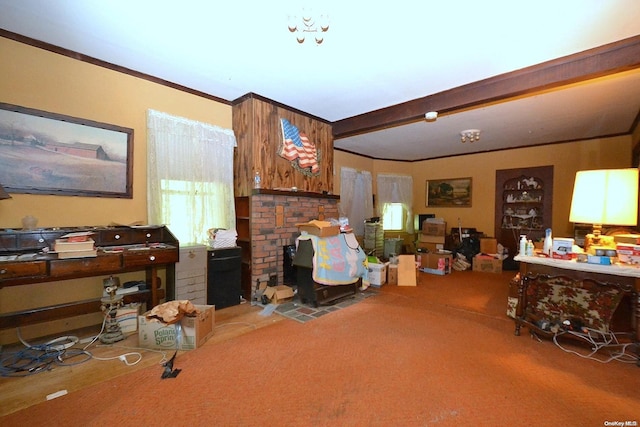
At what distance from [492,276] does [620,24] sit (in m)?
4.19

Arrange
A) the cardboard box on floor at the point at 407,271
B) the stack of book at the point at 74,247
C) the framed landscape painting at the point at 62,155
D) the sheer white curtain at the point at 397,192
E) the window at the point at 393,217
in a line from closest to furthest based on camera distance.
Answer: the stack of book at the point at 74,247 < the framed landscape painting at the point at 62,155 < the cardboard box on floor at the point at 407,271 < the sheer white curtain at the point at 397,192 < the window at the point at 393,217

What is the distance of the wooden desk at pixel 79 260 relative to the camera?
216 centimetres

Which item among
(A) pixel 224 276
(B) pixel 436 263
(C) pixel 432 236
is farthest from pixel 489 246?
(A) pixel 224 276

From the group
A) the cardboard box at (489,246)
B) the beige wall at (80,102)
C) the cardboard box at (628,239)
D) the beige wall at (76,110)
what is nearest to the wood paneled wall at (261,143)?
the beige wall at (76,110)

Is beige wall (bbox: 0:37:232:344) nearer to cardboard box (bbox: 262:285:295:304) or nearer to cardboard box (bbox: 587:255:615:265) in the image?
cardboard box (bbox: 262:285:295:304)

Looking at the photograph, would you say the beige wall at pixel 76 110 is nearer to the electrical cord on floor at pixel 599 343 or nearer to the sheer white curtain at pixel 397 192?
the sheer white curtain at pixel 397 192

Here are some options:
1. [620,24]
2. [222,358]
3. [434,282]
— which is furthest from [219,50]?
[434,282]

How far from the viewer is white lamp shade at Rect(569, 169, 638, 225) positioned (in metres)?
2.31

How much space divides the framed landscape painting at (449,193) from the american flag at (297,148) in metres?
4.13

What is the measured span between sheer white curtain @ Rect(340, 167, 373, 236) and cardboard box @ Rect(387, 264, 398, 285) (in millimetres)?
1680

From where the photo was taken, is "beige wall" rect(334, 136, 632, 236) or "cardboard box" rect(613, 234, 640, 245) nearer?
"cardboard box" rect(613, 234, 640, 245)

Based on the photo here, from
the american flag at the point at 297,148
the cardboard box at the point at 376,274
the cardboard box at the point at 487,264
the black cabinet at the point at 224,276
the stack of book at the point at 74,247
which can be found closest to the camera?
the stack of book at the point at 74,247

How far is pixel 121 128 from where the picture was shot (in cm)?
298

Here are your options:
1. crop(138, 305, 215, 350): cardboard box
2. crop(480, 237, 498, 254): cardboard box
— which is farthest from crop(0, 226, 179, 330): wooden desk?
crop(480, 237, 498, 254): cardboard box
